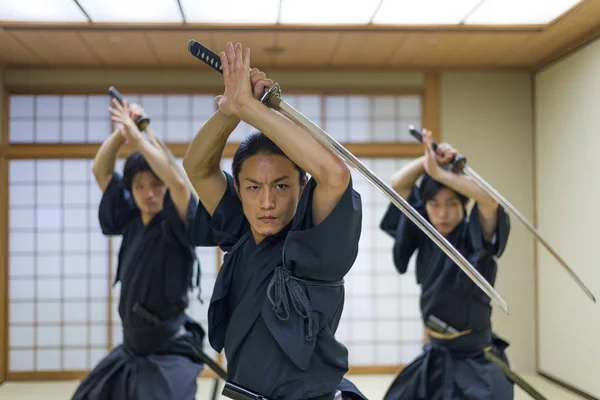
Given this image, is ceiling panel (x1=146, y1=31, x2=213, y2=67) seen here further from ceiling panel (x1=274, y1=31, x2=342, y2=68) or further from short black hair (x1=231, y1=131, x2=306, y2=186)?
short black hair (x1=231, y1=131, x2=306, y2=186)

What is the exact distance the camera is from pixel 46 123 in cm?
609

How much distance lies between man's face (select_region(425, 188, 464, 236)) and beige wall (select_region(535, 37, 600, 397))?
186 centimetres

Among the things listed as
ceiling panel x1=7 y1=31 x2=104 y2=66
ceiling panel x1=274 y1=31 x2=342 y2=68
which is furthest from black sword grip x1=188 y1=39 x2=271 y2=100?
ceiling panel x1=7 y1=31 x2=104 y2=66

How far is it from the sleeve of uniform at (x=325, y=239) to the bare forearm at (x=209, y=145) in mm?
304

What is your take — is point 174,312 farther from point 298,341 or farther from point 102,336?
point 102,336

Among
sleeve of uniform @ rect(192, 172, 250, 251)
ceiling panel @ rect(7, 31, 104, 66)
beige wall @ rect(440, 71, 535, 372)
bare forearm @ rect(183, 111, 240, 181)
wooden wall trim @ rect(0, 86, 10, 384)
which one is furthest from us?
beige wall @ rect(440, 71, 535, 372)

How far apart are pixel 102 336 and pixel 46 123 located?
6.12ft

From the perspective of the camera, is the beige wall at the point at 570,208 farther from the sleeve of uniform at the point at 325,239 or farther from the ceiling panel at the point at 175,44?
the sleeve of uniform at the point at 325,239

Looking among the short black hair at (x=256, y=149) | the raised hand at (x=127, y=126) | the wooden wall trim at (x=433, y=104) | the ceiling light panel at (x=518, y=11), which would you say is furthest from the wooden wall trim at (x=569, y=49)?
the short black hair at (x=256, y=149)

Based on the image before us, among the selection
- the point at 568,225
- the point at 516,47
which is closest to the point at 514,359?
the point at 568,225

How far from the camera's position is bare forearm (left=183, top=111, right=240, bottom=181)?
1.78 meters

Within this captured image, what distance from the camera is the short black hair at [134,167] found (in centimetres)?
333

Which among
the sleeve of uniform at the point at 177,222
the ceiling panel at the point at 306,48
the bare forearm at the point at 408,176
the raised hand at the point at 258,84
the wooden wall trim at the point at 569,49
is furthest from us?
the ceiling panel at the point at 306,48

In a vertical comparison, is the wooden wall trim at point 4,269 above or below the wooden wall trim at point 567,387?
above
